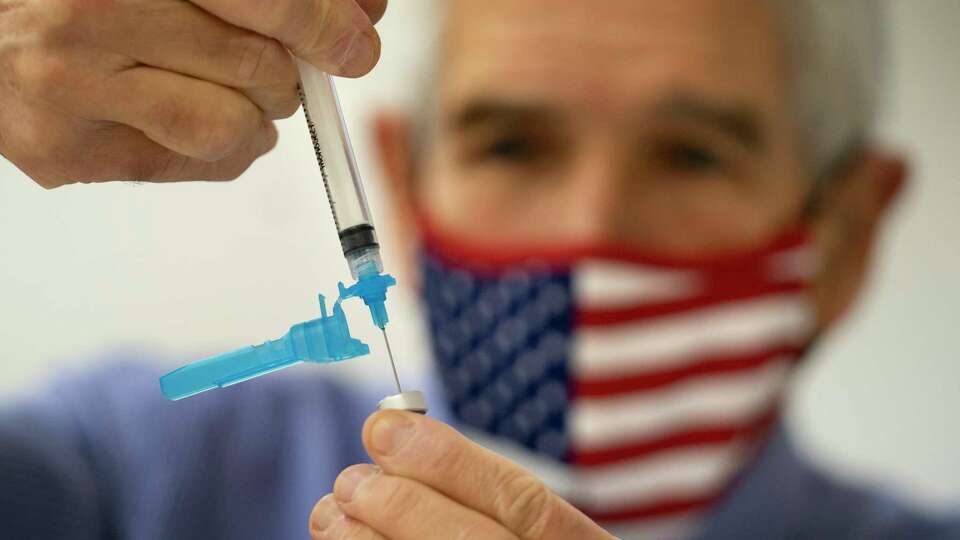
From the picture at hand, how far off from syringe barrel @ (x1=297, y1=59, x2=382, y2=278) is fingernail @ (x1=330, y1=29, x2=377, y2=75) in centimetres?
3

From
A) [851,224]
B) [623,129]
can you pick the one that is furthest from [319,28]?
[851,224]

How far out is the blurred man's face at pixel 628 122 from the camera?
1.40 metres

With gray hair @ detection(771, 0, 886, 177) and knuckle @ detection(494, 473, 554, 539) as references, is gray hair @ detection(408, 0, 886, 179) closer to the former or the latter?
gray hair @ detection(771, 0, 886, 177)

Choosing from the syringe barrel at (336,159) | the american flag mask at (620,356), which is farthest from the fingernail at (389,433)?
the american flag mask at (620,356)

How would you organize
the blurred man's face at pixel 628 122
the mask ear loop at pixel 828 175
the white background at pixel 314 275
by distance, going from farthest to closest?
1. the mask ear loop at pixel 828 175
2. the blurred man's face at pixel 628 122
3. the white background at pixel 314 275

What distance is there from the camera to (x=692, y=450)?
144 cm

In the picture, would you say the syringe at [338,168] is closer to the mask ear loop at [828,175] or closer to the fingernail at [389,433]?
the fingernail at [389,433]

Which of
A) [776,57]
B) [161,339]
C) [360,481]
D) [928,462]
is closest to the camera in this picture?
[360,481]

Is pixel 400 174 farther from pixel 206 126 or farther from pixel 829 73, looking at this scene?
pixel 206 126

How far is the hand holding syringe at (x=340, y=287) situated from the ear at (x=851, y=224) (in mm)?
1094

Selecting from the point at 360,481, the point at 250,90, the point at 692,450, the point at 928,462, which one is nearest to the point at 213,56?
the point at 250,90

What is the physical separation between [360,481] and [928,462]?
4.78 ft

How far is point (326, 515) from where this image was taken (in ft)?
1.96

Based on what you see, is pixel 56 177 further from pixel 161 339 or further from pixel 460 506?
pixel 161 339
